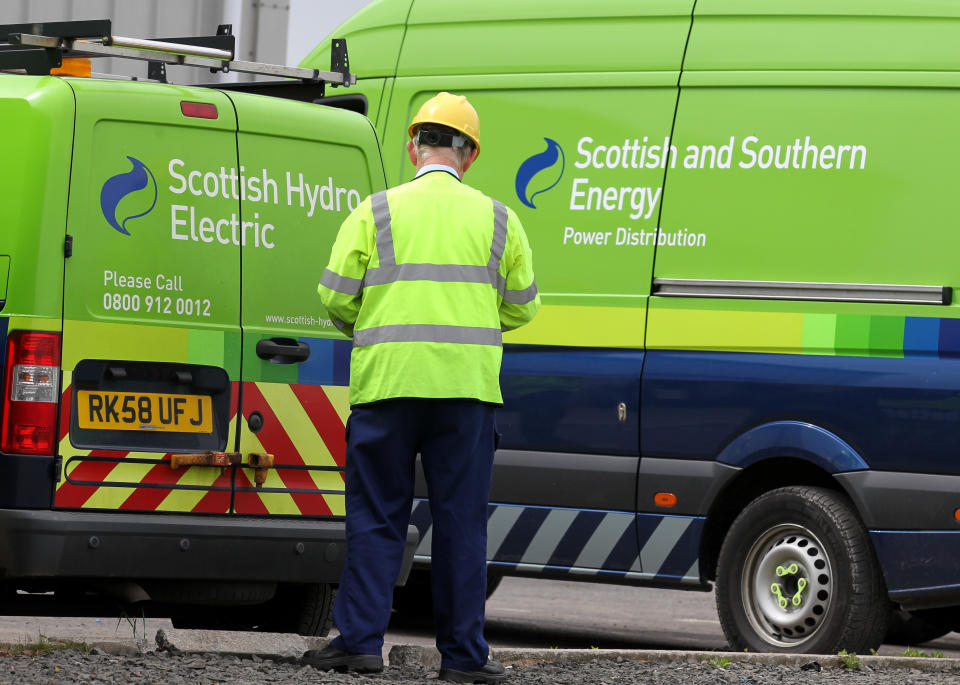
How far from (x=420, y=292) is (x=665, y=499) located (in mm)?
2488

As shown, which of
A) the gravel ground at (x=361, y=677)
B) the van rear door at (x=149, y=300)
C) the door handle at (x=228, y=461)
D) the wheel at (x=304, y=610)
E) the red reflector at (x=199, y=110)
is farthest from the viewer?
the wheel at (x=304, y=610)

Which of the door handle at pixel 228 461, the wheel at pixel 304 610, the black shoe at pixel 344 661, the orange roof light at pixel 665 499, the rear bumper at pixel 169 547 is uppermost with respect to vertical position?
the door handle at pixel 228 461

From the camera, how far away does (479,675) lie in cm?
552

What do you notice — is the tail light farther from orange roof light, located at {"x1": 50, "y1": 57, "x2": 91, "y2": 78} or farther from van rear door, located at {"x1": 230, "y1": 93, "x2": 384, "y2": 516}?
orange roof light, located at {"x1": 50, "y1": 57, "x2": 91, "y2": 78}

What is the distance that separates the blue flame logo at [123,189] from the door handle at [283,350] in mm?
633

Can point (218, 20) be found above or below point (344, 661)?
above

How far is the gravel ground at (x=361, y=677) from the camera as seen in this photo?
5184 mm

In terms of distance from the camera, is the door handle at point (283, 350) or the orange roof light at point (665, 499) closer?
the door handle at point (283, 350)

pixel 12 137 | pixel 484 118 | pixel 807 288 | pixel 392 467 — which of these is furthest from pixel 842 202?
pixel 12 137

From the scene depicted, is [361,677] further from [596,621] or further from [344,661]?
[596,621]

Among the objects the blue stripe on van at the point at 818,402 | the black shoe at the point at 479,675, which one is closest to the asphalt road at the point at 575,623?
the blue stripe on van at the point at 818,402

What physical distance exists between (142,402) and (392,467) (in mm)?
1025

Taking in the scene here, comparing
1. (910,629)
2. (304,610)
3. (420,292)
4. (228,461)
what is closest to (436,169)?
(420,292)

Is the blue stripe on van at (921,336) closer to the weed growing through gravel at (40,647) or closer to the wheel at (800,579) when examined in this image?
the wheel at (800,579)
